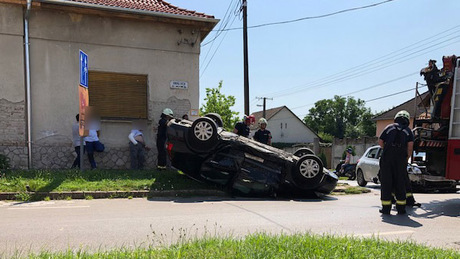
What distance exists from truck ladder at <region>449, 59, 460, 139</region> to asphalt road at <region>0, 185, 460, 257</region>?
1.54 metres

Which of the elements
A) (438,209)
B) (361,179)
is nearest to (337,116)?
(361,179)

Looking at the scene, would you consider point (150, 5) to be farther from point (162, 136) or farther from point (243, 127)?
point (243, 127)

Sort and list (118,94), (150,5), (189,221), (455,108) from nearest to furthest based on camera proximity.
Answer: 1. (189,221)
2. (455,108)
3. (118,94)
4. (150,5)

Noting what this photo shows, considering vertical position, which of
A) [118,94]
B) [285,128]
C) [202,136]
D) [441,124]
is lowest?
[285,128]

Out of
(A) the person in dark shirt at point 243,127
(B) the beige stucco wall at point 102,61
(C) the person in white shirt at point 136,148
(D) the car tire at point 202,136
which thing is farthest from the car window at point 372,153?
(C) the person in white shirt at point 136,148

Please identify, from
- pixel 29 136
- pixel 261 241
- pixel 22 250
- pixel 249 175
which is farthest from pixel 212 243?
pixel 29 136

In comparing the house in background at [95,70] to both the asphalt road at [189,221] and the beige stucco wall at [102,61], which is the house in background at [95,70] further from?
the asphalt road at [189,221]

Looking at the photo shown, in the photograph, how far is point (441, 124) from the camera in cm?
761

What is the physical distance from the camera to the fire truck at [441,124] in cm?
718

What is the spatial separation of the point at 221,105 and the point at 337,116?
80.0 metres

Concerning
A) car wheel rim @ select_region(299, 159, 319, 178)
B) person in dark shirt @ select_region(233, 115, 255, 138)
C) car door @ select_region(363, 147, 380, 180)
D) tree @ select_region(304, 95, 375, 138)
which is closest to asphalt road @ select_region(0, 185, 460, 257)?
car wheel rim @ select_region(299, 159, 319, 178)

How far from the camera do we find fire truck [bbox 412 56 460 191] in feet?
23.5

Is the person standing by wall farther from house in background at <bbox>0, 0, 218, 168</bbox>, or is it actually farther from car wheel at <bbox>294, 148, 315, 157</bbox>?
car wheel at <bbox>294, 148, 315, 157</bbox>

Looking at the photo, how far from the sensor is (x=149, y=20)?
38.5 feet
